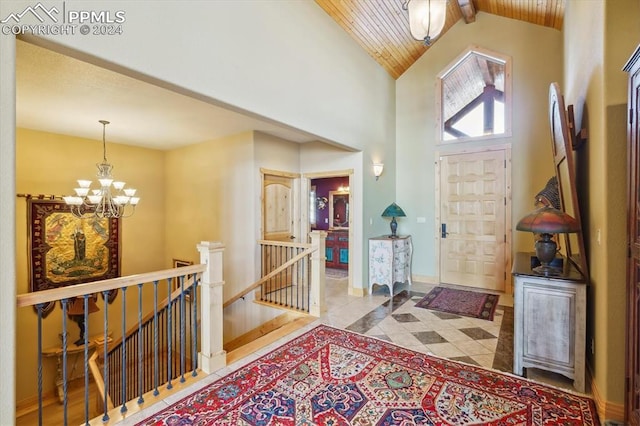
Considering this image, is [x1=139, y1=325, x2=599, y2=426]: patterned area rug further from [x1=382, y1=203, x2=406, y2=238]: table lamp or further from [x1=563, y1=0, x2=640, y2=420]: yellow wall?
[x1=382, y1=203, x2=406, y2=238]: table lamp

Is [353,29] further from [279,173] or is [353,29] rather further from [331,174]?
[279,173]

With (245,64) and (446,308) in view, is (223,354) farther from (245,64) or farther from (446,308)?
(446,308)

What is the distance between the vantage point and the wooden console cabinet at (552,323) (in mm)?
2221

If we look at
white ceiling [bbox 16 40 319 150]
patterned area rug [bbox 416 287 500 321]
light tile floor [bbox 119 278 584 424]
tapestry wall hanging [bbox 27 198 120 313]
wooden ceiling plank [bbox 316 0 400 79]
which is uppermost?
wooden ceiling plank [bbox 316 0 400 79]

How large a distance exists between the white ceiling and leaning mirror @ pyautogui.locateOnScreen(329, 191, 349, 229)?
3.24m

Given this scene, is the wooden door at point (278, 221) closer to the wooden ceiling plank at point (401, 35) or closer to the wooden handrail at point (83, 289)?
the wooden handrail at point (83, 289)

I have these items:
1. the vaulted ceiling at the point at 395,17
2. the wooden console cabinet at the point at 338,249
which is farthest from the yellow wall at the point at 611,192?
the wooden console cabinet at the point at 338,249

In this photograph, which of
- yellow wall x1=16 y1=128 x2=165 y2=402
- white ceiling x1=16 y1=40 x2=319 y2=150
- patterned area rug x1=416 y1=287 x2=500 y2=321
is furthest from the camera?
yellow wall x1=16 y1=128 x2=165 y2=402

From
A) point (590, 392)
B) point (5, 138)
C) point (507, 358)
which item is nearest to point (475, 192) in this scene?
point (507, 358)

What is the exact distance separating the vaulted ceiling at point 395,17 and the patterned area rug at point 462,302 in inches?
167

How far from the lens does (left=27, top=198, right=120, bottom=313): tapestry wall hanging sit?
4664 millimetres

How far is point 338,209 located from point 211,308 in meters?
6.23

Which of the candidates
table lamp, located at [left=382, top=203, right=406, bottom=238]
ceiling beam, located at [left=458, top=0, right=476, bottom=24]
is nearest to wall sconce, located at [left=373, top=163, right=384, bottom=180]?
table lamp, located at [left=382, top=203, right=406, bottom=238]

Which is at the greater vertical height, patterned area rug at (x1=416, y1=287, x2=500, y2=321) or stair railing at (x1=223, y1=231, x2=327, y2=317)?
stair railing at (x1=223, y1=231, x2=327, y2=317)
